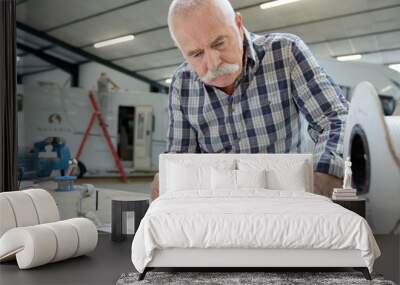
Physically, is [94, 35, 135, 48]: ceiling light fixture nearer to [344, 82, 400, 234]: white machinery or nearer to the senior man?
the senior man

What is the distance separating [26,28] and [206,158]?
2057 millimetres

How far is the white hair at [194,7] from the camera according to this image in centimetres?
372

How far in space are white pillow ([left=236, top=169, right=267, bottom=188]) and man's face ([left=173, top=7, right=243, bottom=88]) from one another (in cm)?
70

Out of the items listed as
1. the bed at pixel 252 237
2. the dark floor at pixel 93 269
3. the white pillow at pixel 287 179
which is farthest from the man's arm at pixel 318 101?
the bed at pixel 252 237

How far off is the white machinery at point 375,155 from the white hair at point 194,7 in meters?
1.12

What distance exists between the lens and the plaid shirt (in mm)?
3717

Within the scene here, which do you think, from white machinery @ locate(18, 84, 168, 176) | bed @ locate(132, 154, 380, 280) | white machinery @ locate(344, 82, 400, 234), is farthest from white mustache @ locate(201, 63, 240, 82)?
bed @ locate(132, 154, 380, 280)

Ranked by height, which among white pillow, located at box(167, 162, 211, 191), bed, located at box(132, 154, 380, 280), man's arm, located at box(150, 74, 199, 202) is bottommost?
bed, located at box(132, 154, 380, 280)

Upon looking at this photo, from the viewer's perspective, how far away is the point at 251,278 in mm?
2725

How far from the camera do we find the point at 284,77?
3.72 m

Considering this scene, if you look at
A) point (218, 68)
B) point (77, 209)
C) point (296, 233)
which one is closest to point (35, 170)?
point (77, 209)

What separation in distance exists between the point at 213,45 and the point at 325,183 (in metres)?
1.47

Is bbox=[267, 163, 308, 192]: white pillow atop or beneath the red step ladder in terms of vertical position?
beneath

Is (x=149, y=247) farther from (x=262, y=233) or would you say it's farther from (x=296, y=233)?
(x=296, y=233)
